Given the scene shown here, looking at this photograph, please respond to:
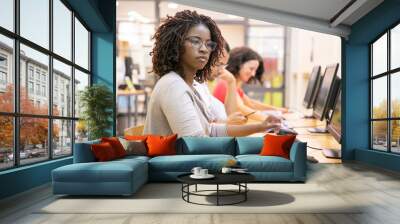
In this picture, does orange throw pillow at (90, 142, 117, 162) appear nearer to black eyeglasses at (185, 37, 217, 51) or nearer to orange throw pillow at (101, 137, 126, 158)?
orange throw pillow at (101, 137, 126, 158)

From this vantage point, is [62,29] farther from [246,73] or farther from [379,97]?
[379,97]

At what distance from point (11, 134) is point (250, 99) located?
6.03m

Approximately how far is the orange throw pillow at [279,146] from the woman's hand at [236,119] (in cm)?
274

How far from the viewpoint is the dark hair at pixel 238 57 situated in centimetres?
976

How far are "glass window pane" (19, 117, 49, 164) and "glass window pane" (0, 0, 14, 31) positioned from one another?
113cm

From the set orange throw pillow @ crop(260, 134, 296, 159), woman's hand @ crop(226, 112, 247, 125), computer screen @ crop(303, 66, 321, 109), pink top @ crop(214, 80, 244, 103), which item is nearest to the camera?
orange throw pillow @ crop(260, 134, 296, 159)

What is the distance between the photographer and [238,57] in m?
9.80

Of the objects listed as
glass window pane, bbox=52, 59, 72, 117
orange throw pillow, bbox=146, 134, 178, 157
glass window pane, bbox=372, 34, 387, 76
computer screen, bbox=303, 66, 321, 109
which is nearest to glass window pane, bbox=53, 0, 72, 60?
glass window pane, bbox=52, 59, 72, 117

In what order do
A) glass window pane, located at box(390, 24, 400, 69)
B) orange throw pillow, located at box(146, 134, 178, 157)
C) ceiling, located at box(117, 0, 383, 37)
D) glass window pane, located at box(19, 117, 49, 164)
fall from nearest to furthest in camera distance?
glass window pane, located at box(19, 117, 49, 164) < orange throw pillow, located at box(146, 134, 178, 157) < glass window pane, located at box(390, 24, 400, 69) < ceiling, located at box(117, 0, 383, 37)

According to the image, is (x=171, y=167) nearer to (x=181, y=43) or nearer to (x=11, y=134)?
(x=11, y=134)

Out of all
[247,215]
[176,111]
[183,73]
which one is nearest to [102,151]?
[176,111]

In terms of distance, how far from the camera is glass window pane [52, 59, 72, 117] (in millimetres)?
6391

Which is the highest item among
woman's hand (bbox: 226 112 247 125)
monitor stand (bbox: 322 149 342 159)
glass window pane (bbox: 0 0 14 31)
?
glass window pane (bbox: 0 0 14 31)

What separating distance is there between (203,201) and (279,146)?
6.39 feet
